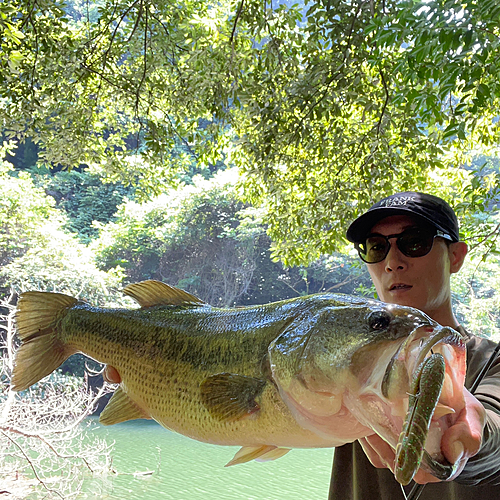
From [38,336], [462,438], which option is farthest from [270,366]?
[38,336]

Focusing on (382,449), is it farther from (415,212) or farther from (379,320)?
(415,212)

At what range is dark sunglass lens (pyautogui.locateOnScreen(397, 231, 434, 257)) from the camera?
146cm

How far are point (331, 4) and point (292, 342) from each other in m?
3.97

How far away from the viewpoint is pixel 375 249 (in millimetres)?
1512

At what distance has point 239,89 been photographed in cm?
468

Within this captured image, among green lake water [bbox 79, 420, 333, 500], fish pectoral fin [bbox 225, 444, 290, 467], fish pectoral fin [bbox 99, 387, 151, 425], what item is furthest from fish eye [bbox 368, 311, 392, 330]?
green lake water [bbox 79, 420, 333, 500]

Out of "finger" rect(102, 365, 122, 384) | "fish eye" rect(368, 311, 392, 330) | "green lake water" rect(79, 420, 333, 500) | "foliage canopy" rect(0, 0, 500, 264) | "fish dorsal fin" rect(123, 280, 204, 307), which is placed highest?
"foliage canopy" rect(0, 0, 500, 264)

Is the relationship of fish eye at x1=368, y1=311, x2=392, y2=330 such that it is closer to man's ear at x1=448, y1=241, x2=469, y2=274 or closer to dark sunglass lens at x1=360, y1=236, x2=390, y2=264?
dark sunglass lens at x1=360, y1=236, x2=390, y2=264

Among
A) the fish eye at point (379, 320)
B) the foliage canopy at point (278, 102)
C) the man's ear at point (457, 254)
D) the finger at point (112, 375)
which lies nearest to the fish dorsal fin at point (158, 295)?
the finger at point (112, 375)

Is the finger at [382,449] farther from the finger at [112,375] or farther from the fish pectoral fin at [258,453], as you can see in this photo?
the finger at [112,375]

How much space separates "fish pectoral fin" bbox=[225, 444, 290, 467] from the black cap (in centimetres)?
79

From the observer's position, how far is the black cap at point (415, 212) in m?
1.40

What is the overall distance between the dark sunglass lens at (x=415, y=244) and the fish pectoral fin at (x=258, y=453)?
79cm

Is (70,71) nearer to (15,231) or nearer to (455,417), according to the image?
(455,417)
